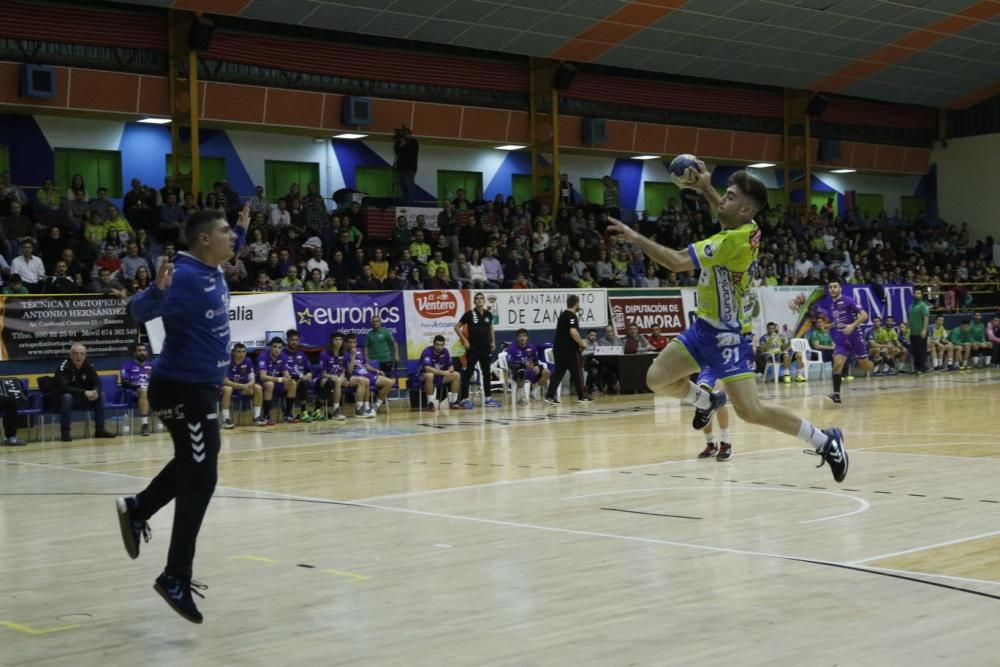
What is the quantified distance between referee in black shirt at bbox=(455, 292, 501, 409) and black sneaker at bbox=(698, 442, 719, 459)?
968 centimetres

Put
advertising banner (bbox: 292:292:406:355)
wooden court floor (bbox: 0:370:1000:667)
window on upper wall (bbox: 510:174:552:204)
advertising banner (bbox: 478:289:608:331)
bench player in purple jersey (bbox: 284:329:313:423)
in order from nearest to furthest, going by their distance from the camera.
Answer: wooden court floor (bbox: 0:370:1000:667) → bench player in purple jersey (bbox: 284:329:313:423) → advertising banner (bbox: 292:292:406:355) → advertising banner (bbox: 478:289:608:331) → window on upper wall (bbox: 510:174:552:204)

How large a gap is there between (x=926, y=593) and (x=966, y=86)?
36330mm

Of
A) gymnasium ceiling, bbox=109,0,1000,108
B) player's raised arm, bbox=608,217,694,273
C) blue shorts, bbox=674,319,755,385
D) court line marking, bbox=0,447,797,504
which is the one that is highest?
gymnasium ceiling, bbox=109,0,1000,108

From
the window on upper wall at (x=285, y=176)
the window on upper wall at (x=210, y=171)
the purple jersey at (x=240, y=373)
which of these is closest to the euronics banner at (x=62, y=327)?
the purple jersey at (x=240, y=373)

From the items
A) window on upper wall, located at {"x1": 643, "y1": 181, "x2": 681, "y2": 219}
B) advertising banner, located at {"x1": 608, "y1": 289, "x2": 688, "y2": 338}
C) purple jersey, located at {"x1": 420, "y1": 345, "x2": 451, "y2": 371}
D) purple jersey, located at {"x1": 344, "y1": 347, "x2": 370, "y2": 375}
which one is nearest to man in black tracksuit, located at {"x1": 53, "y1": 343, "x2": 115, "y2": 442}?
purple jersey, located at {"x1": 344, "y1": 347, "x2": 370, "y2": 375}

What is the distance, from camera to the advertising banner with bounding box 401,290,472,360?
21969 mm

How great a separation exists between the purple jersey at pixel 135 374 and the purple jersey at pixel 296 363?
2369 mm

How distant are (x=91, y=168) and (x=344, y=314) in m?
8.65

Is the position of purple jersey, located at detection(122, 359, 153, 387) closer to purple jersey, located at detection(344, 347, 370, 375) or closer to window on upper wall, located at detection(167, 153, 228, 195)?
purple jersey, located at detection(344, 347, 370, 375)

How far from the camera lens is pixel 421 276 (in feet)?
78.1

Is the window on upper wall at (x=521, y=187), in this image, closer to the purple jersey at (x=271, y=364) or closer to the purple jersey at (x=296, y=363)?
the purple jersey at (x=296, y=363)

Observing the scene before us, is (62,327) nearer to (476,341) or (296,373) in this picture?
(296,373)

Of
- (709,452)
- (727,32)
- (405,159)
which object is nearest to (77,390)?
(709,452)

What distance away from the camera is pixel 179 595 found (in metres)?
5.21
